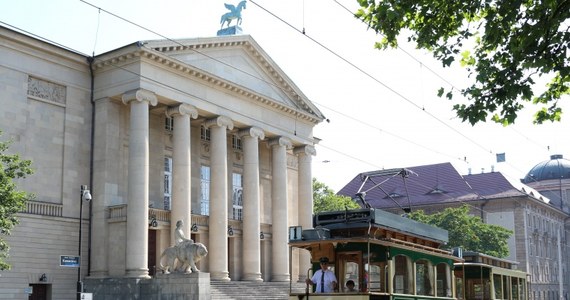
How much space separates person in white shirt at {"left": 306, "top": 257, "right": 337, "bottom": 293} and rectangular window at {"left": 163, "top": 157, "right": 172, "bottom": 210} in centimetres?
2508

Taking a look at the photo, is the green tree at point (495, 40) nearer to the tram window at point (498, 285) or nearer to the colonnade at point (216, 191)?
the tram window at point (498, 285)

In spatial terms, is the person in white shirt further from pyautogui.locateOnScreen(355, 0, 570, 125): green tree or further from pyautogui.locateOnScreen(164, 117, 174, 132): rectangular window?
pyautogui.locateOnScreen(164, 117, 174, 132): rectangular window

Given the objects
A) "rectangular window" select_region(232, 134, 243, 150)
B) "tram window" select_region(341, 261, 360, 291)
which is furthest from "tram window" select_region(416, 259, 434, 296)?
"rectangular window" select_region(232, 134, 243, 150)

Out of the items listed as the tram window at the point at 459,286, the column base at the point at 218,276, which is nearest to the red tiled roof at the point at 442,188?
the column base at the point at 218,276

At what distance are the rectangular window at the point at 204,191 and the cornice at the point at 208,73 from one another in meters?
5.06

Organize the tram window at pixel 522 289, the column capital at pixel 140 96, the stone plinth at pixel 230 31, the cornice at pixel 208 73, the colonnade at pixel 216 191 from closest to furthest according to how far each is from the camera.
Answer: the tram window at pixel 522 289, the colonnade at pixel 216 191, the column capital at pixel 140 96, the cornice at pixel 208 73, the stone plinth at pixel 230 31

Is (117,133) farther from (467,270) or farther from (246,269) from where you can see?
(467,270)

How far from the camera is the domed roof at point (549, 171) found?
108m

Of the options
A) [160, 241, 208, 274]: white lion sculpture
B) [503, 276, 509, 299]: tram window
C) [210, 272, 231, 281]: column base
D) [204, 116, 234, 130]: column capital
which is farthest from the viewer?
[204, 116, 234, 130]: column capital

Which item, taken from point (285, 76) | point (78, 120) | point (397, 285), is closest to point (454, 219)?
point (285, 76)

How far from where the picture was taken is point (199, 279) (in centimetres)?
3250

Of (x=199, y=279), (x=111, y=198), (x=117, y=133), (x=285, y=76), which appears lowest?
(x=199, y=279)

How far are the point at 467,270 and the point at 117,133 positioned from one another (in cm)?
2082

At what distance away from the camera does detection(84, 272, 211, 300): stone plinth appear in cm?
3253
